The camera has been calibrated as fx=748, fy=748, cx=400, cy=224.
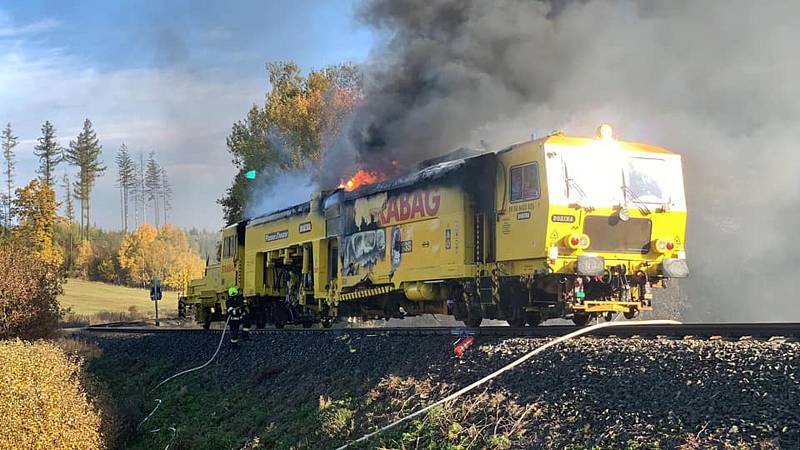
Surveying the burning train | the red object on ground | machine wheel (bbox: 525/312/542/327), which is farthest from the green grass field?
the red object on ground

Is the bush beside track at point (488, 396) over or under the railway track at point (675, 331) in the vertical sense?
under

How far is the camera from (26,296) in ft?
69.1

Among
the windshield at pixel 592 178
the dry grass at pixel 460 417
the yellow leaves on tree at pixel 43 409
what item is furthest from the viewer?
the yellow leaves on tree at pixel 43 409

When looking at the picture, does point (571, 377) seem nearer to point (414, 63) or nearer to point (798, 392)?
point (798, 392)

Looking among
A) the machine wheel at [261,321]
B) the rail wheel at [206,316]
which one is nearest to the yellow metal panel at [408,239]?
the machine wheel at [261,321]

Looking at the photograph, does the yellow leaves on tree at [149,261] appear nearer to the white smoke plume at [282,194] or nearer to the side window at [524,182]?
the white smoke plume at [282,194]

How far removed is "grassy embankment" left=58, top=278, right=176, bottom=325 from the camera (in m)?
50.6

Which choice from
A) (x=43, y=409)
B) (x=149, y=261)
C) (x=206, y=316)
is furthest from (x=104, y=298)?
(x=43, y=409)

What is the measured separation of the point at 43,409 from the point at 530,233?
9.68 m

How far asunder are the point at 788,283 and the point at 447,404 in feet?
109

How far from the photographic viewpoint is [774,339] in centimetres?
850

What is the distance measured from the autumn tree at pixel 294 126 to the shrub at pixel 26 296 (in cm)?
1675

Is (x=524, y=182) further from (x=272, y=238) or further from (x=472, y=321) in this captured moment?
(x=272, y=238)

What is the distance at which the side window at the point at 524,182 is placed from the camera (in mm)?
11977
